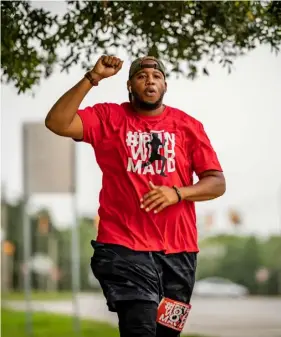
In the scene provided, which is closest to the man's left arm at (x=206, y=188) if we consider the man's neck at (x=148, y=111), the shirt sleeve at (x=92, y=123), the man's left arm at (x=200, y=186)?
the man's left arm at (x=200, y=186)

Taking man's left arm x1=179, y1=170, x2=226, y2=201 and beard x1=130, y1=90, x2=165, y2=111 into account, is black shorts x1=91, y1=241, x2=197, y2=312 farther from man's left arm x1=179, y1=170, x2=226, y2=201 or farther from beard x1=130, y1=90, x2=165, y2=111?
beard x1=130, y1=90, x2=165, y2=111

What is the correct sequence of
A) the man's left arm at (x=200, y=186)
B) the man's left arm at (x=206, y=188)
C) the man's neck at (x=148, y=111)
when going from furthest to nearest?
the man's neck at (x=148, y=111)
the man's left arm at (x=206, y=188)
the man's left arm at (x=200, y=186)

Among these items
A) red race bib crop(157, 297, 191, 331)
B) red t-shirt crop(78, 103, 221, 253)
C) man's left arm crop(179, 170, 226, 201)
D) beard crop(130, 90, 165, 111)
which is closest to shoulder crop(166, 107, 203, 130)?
red t-shirt crop(78, 103, 221, 253)

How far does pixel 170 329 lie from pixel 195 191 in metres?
0.72

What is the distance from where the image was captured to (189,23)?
23.0ft

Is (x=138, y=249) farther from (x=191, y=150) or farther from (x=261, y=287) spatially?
(x=261, y=287)

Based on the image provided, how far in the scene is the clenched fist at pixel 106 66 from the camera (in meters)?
4.52

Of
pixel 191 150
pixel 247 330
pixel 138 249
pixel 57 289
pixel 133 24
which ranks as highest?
pixel 133 24

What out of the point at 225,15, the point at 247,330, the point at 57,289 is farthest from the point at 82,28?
the point at 57,289

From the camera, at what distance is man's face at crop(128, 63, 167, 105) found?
4.68 m

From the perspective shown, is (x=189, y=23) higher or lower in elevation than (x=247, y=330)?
higher

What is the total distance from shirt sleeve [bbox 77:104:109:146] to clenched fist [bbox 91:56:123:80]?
24 centimetres

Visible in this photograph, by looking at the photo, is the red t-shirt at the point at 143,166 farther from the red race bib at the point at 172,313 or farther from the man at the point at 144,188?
the red race bib at the point at 172,313

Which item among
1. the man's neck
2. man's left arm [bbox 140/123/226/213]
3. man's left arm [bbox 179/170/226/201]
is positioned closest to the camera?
man's left arm [bbox 140/123/226/213]
